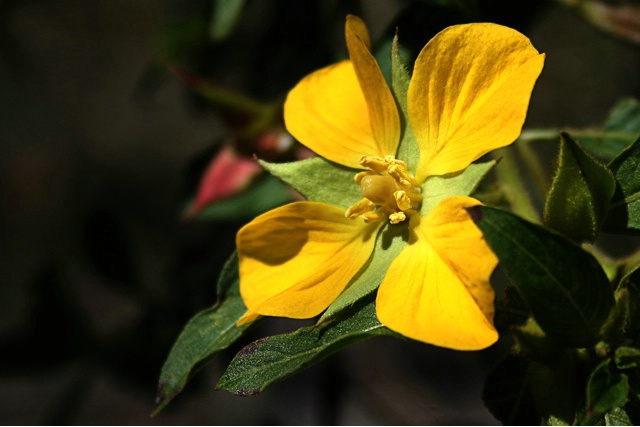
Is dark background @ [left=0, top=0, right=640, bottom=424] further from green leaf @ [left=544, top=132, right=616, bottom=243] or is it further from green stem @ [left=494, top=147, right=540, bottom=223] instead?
green leaf @ [left=544, top=132, right=616, bottom=243]

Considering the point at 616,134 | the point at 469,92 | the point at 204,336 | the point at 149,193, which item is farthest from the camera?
the point at 149,193

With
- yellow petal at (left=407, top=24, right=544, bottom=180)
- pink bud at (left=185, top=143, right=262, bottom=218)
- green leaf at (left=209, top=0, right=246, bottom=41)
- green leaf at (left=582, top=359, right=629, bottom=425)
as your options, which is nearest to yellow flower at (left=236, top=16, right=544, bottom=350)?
yellow petal at (left=407, top=24, right=544, bottom=180)

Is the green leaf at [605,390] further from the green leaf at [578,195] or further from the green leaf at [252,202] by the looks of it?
the green leaf at [252,202]

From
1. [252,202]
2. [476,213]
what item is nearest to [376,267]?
[476,213]

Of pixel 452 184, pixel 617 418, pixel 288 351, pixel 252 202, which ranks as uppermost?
pixel 452 184

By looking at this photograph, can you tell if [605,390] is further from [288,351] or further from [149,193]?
[149,193]
